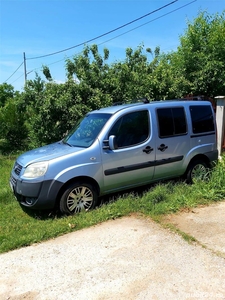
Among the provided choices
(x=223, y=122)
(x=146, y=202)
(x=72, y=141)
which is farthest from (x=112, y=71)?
(x=146, y=202)

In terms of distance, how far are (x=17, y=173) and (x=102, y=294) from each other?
2.75 m

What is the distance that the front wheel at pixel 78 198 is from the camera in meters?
4.55

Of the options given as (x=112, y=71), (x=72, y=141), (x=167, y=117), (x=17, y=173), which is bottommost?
(x=17, y=173)

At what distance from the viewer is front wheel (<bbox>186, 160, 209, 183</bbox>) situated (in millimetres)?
5957

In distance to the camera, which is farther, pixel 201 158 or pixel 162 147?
pixel 201 158

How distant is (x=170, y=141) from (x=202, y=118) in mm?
1081

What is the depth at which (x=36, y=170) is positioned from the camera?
4457mm

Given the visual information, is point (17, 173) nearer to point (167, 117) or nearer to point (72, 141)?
point (72, 141)

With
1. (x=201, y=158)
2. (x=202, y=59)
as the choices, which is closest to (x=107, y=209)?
(x=201, y=158)

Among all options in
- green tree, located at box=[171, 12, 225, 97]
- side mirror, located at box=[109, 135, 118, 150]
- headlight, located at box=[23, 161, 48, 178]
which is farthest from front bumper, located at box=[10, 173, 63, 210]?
green tree, located at box=[171, 12, 225, 97]

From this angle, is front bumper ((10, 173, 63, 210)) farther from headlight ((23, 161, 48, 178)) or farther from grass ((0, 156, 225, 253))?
grass ((0, 156, 225, 253))

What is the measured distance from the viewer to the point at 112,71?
9086mm

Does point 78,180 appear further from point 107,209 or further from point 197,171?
point 197,171

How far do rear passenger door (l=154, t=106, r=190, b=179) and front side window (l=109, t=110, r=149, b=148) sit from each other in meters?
0.29
